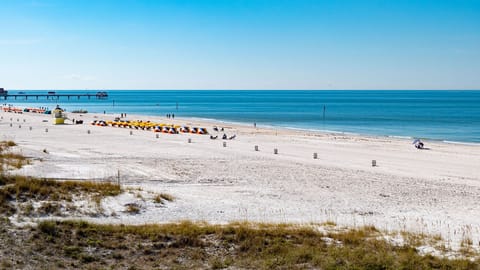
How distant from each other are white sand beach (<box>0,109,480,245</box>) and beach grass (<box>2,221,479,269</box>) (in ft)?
5.79

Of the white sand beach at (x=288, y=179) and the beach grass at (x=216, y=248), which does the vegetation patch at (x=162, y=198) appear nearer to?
the white sand beach at (x=288, y=179)

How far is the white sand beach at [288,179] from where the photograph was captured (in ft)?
55.1

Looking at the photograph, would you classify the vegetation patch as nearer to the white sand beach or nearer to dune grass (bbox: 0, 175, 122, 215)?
the white sand beach

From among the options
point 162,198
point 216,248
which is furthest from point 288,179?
point 216,248

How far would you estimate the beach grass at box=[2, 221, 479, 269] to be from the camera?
1154cm

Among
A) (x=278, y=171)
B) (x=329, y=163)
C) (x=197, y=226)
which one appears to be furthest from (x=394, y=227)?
(x=329, y=163)

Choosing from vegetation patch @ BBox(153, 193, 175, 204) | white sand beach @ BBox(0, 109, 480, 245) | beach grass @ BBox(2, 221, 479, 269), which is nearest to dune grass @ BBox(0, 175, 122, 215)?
white sand beach @ BBox(0, 109, 480, 245)

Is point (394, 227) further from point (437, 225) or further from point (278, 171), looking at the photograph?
point (278, 171)

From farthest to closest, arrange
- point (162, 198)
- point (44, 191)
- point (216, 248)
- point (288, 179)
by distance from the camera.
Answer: point (288, 179) < point (162, 198) < point (44, 191) < point (216, 248)

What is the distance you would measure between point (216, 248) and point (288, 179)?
12416mm

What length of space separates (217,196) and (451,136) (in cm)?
4320

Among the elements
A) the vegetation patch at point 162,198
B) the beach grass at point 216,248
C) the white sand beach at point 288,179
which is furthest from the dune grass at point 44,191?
the beach grass at point 216,248

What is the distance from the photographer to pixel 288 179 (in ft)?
81.5

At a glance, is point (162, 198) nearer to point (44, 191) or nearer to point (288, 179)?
point (44, 191)
